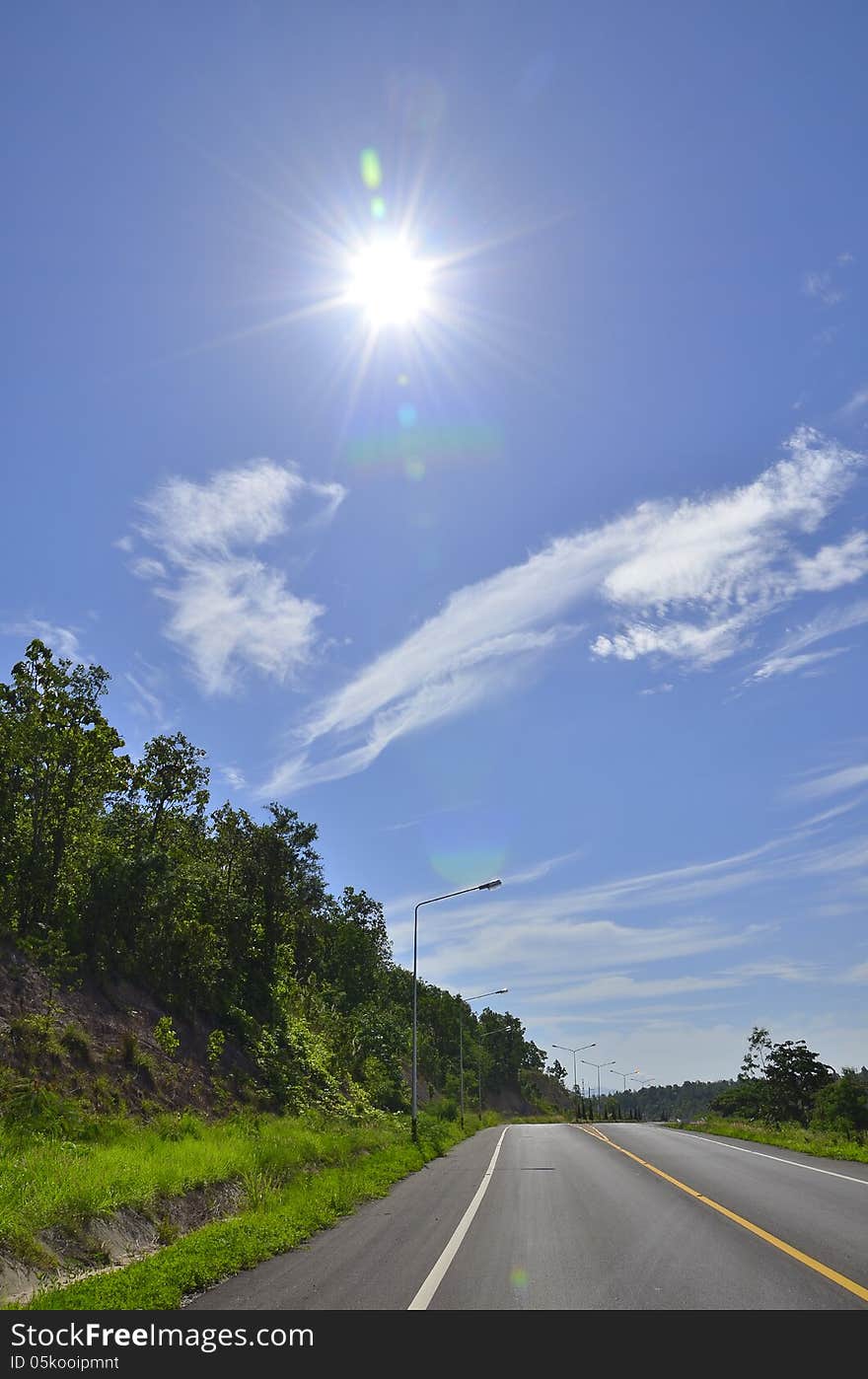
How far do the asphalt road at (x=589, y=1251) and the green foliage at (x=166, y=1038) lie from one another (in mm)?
10966

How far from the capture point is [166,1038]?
25.5 metres

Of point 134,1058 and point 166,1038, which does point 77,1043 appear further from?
point 166,1038

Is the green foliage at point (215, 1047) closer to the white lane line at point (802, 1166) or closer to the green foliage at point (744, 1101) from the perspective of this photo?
the white lane line at point (802, 1166)

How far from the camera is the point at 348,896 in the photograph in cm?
7019

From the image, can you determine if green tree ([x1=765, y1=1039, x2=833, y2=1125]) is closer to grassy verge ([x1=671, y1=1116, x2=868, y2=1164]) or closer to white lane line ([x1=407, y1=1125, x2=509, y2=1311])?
grassy verge ([x1=671, y1=1116, x2=868, y2=1164])

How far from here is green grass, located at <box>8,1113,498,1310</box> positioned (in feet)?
23.7

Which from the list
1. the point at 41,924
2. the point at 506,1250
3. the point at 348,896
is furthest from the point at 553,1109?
the point at 506,1250

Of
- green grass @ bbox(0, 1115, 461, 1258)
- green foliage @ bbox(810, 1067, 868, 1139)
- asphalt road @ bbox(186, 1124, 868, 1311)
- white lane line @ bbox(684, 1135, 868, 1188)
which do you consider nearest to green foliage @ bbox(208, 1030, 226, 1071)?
green grass @ bbox(0, 1115, 461, 1258)

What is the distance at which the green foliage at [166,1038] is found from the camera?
25188mm

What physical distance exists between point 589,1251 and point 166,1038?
64.4 feet
